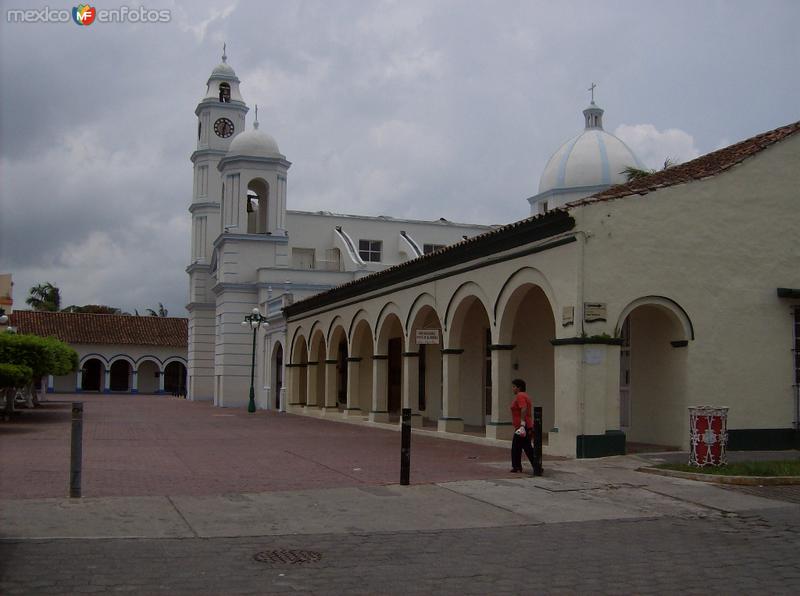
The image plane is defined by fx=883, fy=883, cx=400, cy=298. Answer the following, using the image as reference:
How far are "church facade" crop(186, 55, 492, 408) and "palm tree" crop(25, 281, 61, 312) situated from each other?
33.9 meters

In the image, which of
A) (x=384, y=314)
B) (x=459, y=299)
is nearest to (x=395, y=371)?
(x=384, y=314)

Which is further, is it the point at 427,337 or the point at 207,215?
the point at 207,215

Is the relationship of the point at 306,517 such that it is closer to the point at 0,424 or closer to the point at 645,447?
the point at 645,447

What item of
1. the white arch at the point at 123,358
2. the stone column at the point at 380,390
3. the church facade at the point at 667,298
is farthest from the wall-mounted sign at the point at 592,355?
the white arch at the point at 123,358

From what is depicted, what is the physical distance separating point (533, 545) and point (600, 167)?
22.9 m

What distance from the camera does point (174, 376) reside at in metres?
66.3

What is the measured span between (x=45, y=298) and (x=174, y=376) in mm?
19886

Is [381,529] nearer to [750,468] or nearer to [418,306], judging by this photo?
[750,468]

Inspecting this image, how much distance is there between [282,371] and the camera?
38.4m

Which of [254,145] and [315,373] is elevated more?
[254,145]

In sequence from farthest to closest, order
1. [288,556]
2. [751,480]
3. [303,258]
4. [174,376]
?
[174,376], [303,258], [751,480], [288,556]

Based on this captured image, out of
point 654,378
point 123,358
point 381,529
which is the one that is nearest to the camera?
point 381,529

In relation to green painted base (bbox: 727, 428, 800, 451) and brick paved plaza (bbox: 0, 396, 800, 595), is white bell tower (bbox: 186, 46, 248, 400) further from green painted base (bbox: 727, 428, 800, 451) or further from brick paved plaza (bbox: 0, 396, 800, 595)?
green painted base (bbox: 727, 428, 800, 451)

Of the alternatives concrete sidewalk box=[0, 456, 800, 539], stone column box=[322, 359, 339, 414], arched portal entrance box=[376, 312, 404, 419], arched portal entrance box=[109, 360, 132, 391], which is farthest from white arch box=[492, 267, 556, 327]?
arched portal entrance box=[109, 360, 132, 391]
